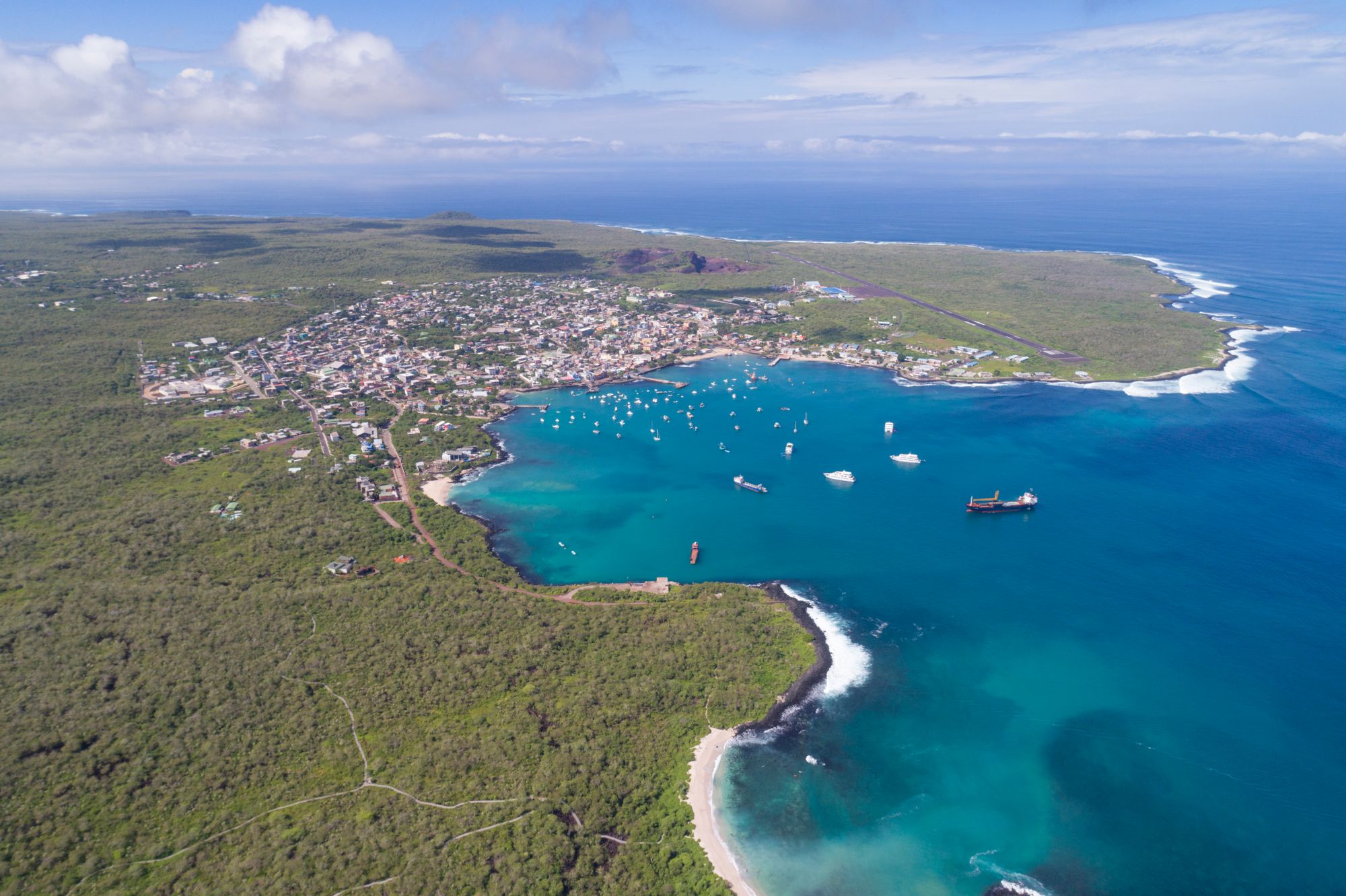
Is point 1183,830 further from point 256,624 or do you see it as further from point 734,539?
point 256,624

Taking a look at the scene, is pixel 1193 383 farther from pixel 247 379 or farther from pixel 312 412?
pixel 247 379

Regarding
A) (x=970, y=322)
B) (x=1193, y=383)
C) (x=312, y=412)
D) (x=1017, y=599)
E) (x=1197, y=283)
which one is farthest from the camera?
(x=1197, y=283)

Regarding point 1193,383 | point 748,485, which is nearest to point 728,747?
point 748,485

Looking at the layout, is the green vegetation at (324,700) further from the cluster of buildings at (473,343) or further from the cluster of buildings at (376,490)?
the cluster of buildings at (473,343)

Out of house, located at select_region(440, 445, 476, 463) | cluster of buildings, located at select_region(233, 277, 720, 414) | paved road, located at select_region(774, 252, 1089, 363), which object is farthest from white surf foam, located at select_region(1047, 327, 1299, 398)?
house, located at select_region(440, 445, 476, 463)

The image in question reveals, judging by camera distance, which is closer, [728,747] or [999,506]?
[728,747]

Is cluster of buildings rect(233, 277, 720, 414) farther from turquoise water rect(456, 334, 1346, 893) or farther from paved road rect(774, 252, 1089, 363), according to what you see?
paved road rect(774, 252, 1089, 363)
